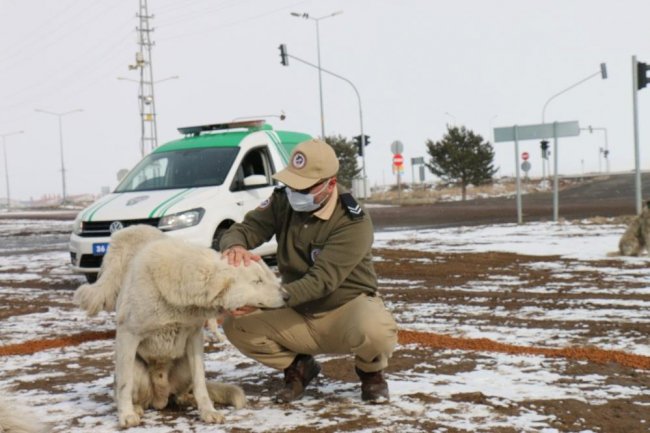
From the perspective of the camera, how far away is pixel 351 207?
5.13 meters

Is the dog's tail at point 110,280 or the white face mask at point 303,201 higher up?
the white face mask at point 303,201

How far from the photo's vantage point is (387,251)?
16734 mm

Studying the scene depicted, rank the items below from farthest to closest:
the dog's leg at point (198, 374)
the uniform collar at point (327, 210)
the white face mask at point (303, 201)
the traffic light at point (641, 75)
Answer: the traffic light at point (641, 75)
the uniform collar at point (327, 210)
the white face mask at point (303, 201)
the dog's leg at point (198, 374)

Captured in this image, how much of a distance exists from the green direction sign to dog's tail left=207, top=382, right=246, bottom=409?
69.0 ft

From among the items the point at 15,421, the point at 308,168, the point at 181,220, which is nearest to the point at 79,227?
the point at 181,220

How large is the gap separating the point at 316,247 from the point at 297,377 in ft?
3.05

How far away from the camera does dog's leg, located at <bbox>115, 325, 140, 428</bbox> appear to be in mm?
4547

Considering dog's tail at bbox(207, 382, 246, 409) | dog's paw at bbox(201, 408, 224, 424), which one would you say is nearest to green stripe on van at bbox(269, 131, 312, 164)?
dog's tail at bbox(207, 382, 246, 409)

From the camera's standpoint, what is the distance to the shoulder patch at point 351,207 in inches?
201

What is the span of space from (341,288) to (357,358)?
48 centimetres

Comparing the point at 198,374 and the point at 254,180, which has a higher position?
the point at 254,180

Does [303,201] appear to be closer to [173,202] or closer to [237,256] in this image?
[237,256]

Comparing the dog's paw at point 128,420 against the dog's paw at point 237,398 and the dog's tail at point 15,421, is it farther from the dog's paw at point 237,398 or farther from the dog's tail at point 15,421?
the dog's paw at point 237,398

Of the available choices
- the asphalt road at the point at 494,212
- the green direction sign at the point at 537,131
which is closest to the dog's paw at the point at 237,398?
the asphalt road at the point at 494,212
